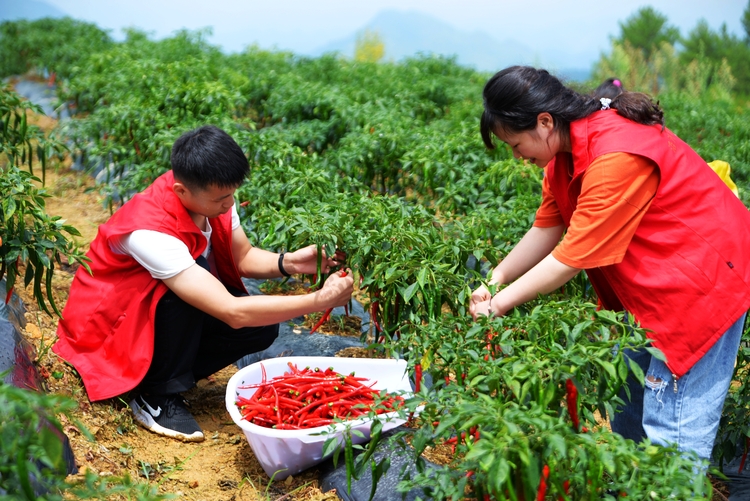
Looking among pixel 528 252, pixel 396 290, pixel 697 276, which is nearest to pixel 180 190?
pixel 396 290

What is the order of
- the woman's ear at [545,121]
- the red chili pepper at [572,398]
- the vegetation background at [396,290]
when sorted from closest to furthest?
the vegetation background at [396,290] → the red chili pepper at [572,398] → the woman's ear at [545,121]

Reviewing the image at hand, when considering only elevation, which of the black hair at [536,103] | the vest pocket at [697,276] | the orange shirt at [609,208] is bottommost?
the vest pocket at [697,276]

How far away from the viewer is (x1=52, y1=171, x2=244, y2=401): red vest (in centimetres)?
267

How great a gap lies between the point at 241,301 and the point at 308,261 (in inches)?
14.2

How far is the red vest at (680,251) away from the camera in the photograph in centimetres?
207

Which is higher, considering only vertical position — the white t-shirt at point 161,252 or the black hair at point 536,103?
the black hair at point 536,103

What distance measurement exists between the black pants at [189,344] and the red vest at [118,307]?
0.20 ft

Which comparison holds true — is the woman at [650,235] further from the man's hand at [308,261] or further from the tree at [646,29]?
the tree at [646,29]

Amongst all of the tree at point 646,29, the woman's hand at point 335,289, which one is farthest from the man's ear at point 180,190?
the tree at point 646,29

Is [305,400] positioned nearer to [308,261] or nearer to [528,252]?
[308,261]

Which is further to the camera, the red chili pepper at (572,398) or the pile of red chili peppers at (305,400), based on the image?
the pile of red chili peppers at (305,400)

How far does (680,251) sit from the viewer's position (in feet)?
6.82

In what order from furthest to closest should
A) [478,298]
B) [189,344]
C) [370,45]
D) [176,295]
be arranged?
[370,45]
[189,344]
[176,295]
[478,298]

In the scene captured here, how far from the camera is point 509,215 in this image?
315cm
